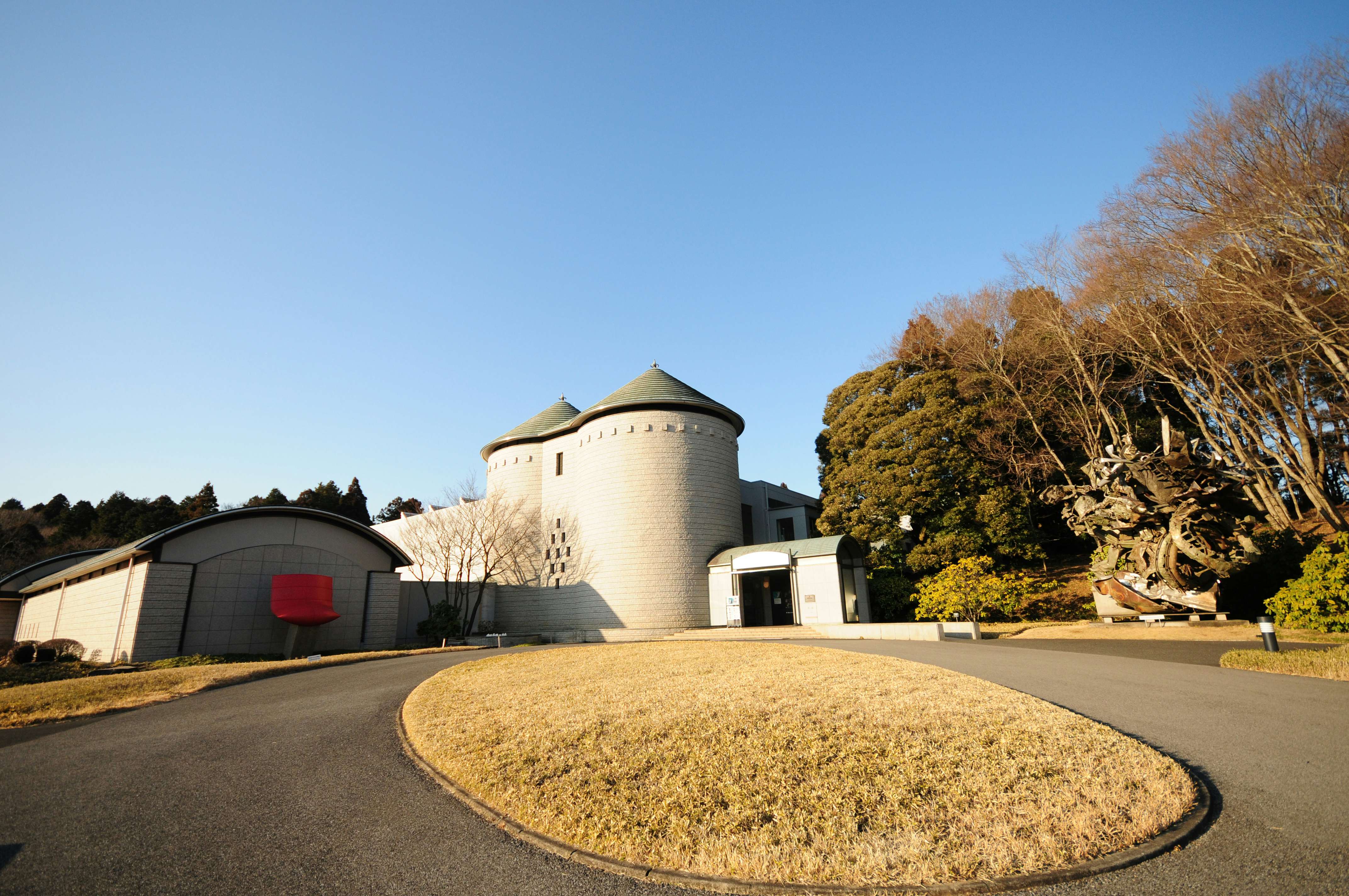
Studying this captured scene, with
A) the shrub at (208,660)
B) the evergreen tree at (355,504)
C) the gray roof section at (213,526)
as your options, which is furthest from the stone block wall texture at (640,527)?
the evergreen tree at (355,504)

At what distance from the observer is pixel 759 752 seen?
18.2 ft

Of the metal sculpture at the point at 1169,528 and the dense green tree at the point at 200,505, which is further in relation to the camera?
the dense green tree at the point at 200,505

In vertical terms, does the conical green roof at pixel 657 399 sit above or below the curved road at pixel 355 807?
above

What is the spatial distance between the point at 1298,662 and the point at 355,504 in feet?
229

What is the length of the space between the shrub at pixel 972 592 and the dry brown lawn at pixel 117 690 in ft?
60.5

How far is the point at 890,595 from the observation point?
85.4 ft

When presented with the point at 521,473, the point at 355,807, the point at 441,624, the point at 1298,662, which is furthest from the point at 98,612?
the point at 1298,662

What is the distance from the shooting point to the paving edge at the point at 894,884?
10.9ft

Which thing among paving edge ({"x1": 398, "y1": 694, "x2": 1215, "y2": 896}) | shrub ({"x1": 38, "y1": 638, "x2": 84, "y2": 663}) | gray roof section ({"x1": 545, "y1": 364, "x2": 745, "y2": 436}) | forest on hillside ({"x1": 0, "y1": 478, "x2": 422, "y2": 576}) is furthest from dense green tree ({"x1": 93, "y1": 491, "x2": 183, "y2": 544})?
paving edge ({"x1": 398, "y1": 694, "x2": 1215, "y2": 896})

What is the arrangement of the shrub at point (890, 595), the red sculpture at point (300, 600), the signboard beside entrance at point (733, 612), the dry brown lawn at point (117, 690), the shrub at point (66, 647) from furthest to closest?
the signboard beside entrance at point (733, 612) → the shrub at point (890, 595) → the red sculpture at point (300, 600) → the shrub at point (66, 647) → the dry brown lawn at point (117, 690)

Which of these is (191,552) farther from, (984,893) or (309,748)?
(984,893)

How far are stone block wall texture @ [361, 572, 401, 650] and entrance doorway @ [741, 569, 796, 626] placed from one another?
15.6 metres

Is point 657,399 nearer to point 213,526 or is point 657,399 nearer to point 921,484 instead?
point 921,484

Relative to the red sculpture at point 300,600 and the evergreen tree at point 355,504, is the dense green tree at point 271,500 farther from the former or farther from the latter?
the red sculpture at point 300,600
